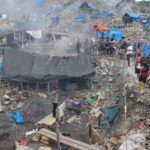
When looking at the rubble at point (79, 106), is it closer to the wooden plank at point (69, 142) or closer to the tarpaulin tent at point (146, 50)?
the wooden plank at point (69, 142)

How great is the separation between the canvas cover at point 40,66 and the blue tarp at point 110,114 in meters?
4.08

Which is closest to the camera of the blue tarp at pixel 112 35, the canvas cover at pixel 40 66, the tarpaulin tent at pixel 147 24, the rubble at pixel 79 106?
the rubble at pixel 79 106

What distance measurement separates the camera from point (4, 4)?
162 ft

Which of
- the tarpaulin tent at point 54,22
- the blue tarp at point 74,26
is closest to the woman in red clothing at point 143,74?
the blue tarp at point 74,26

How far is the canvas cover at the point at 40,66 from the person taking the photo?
22.5 m

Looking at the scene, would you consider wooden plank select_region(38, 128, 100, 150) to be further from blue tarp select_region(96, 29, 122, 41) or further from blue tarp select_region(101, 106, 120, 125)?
blue tarp select_region(96, 29, 122, 41)

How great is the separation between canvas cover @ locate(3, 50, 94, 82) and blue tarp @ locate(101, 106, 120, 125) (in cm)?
408

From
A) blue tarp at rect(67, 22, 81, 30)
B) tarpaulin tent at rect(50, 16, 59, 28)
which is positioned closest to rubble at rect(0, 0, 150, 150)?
blue tarp at rect(67, 22, 81, 30)

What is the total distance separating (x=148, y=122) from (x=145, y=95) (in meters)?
2.64

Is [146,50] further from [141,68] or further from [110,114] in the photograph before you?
[110,114]

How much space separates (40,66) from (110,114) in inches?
232

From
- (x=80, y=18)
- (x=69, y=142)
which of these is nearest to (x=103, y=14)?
(x=80, y=18)

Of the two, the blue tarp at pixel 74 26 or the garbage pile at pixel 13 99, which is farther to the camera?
the blue tarp at pixel 74 26

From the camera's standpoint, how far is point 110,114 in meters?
19.0
